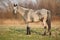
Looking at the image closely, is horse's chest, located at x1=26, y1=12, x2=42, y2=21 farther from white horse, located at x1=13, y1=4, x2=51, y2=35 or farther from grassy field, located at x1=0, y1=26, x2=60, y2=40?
grassy field, located at x1=0, y1=26, x2=60, y2=40

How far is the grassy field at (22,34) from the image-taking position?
2.25 metres

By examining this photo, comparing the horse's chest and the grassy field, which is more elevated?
the horse's chest

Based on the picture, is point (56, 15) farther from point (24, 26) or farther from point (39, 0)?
point (24, 26)

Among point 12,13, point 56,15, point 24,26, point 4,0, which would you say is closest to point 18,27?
point 24,26

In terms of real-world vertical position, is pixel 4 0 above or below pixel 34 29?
above

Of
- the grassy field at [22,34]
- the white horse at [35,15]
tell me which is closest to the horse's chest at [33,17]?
the white horse at [35,15]

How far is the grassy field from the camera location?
2250 mm

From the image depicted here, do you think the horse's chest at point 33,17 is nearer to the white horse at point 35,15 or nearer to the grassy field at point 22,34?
the white horse at point 35,15

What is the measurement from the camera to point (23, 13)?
235cm

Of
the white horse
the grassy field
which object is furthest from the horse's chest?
the grassy field

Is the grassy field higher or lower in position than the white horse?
lower

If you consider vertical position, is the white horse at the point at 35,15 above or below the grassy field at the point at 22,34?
above

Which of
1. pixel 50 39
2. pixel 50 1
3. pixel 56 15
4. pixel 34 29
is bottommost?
pixel 50 39

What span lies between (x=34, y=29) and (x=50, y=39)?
312 mm
